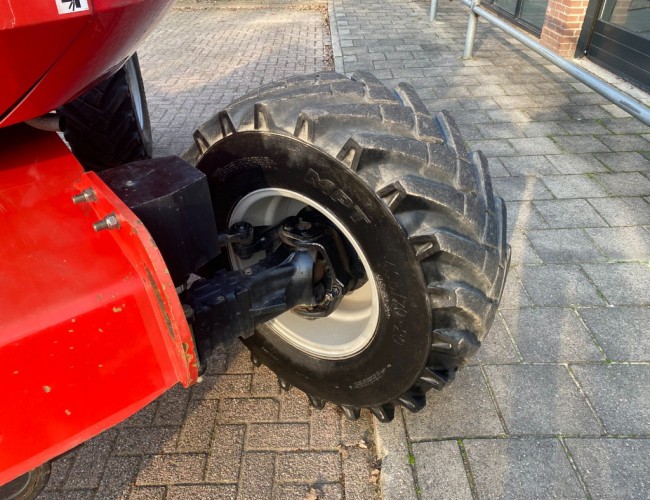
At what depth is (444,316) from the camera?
156cm

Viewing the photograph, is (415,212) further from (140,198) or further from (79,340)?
(79,340)

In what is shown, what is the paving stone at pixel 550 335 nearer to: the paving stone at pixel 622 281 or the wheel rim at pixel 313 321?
the paving stone at pixel 622 281

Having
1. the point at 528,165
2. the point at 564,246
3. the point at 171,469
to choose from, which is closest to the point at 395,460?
the point at 171,469

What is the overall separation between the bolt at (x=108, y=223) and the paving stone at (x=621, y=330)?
223 centimetres

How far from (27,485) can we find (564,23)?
280 inches

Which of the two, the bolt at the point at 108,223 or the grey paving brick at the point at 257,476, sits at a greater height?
the bolt at the point at 108,223

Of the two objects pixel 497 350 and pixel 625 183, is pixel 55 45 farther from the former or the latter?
pixel 625 183

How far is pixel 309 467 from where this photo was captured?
193cm

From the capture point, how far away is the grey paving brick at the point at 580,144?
13.8 feet

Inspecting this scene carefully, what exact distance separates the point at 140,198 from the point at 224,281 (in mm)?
411

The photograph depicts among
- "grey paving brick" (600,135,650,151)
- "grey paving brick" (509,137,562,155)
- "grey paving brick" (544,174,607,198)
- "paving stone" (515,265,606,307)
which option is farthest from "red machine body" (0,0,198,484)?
"grey paving brick" (600,135,650,151)

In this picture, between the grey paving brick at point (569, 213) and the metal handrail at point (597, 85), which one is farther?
the grey paving brick at point (569, 213)

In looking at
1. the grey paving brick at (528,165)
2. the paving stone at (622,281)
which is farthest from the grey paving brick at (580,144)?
the paving stone at (622,281)

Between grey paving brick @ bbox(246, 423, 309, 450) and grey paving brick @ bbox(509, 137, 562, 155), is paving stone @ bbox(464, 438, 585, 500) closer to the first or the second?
grey paving brick @ bbox(246, 423, 309, 450)
